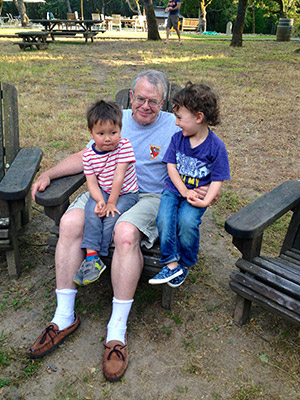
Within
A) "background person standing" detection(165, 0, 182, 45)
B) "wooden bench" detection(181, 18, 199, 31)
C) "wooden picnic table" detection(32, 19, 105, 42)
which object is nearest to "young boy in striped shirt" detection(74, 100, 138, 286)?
"wooden picnic table" detection(32, 19, 105, 42)

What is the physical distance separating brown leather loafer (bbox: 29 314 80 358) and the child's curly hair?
1.53 m

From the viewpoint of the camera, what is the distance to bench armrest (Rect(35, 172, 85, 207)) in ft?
8.01

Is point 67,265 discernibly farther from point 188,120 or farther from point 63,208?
point 188,120

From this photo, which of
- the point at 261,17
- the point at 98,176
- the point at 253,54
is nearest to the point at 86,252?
the point at 98,176

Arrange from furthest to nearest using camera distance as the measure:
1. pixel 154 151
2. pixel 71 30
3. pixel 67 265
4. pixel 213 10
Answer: pixel 213 10 → pixel 71 30 → pixel 154 151 → pixel 67 265

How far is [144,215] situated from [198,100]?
0.78 metres

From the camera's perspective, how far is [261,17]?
34875 mm

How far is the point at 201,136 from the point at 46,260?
1624 mm

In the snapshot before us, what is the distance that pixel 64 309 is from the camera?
2367mm

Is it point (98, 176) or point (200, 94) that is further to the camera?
point (98, 176)

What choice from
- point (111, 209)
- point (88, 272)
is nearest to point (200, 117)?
point (111, 209)

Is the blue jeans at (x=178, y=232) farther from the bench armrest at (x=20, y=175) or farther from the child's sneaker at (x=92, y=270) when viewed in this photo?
the bench armrest at (x=20, y=175)

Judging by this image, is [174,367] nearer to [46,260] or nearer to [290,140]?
[46,260]

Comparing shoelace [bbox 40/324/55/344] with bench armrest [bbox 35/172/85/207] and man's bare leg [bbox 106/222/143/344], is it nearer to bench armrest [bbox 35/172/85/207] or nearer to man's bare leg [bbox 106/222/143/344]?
man's bare leg [bbox 106/222/143/344]
